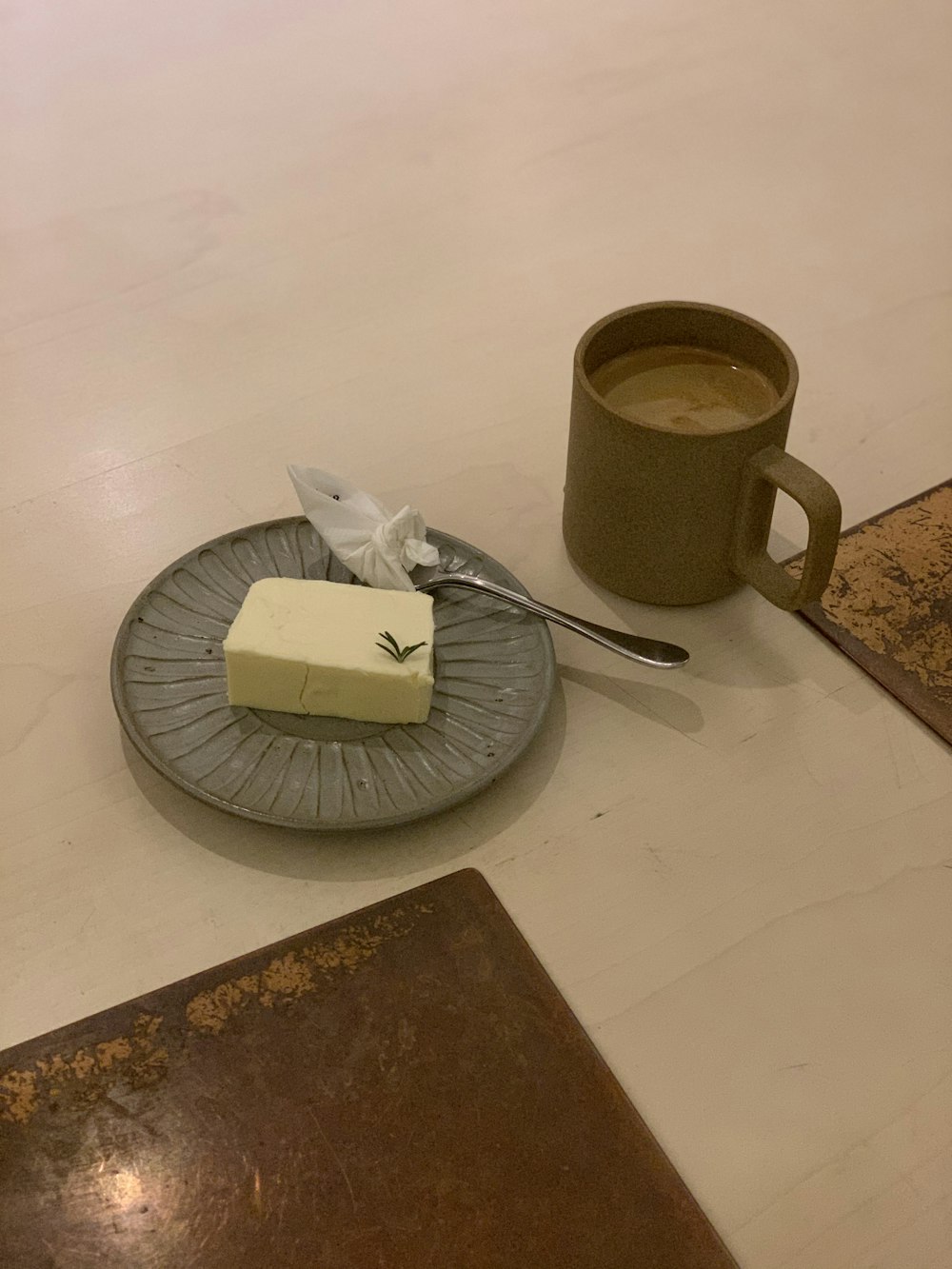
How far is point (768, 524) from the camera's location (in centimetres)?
72

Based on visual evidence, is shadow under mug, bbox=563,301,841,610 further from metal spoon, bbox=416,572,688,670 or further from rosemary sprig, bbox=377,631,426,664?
rosemary sprig, bbox=377,631,426,664

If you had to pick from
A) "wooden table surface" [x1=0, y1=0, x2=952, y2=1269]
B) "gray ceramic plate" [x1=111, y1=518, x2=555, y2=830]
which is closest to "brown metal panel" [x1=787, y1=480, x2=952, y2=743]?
"wooden table surface" [x1=0, y1=0, x2=952, y2=1269]

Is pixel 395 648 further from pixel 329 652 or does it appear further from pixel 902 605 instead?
pixel 902 605

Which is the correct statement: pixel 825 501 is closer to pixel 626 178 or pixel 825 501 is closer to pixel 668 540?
pixel 668 540

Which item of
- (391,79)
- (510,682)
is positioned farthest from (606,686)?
(391,79)

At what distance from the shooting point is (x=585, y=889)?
625 mm

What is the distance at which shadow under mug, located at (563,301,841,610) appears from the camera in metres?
0.67

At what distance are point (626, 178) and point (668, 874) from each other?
734 millimetres

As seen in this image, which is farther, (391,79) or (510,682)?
(391,79)

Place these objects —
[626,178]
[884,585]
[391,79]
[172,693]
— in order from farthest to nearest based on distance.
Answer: [391,79] → [626,178] → [884,585] → [172,693]

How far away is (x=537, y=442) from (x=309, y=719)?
0.32m

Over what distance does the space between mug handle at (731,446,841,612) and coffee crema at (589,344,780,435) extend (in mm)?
49

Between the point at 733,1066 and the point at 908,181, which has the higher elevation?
the point at 908,181

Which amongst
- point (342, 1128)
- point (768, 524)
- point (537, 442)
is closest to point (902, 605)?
point (768, 524)
